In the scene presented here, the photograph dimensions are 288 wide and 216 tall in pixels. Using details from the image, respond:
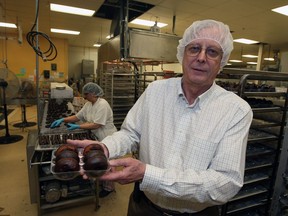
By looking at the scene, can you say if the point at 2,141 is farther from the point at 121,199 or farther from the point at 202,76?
the point at 202,76

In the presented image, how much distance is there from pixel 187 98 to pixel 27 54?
8.32 metres

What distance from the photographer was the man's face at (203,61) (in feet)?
3.14

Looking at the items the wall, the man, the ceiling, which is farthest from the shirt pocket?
the wall

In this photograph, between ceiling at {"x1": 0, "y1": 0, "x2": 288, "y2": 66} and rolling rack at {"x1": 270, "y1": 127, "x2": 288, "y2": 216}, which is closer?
rolling rack at {"x1": 270, "y1": 127, "x2": 288, "y2": 216}

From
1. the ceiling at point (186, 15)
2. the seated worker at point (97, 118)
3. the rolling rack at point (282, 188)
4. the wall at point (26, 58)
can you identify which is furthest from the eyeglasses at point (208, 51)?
the wall at point (26, 58)

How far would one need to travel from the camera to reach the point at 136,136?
3.81 feet

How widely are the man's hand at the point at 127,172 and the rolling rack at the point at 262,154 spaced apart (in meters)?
1.26

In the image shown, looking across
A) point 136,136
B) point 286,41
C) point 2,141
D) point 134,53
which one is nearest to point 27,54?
point 2,141

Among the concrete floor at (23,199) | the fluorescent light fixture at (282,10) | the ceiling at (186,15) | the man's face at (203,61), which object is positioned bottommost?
the concrete floor at (23,199)

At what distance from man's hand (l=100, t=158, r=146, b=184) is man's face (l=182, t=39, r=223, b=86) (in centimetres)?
50

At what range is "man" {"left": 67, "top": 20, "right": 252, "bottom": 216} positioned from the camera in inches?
29.7

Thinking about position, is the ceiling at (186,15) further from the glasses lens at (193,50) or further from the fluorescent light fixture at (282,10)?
the glasses lens at (193,50)

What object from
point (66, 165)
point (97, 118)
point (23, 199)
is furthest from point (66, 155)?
point (23, 199)

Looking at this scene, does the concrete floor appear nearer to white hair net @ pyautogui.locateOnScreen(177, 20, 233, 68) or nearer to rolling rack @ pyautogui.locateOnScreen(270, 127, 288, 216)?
rolling rack @ pyautogui.locateOnScreen(270, 127, 288, 216)
